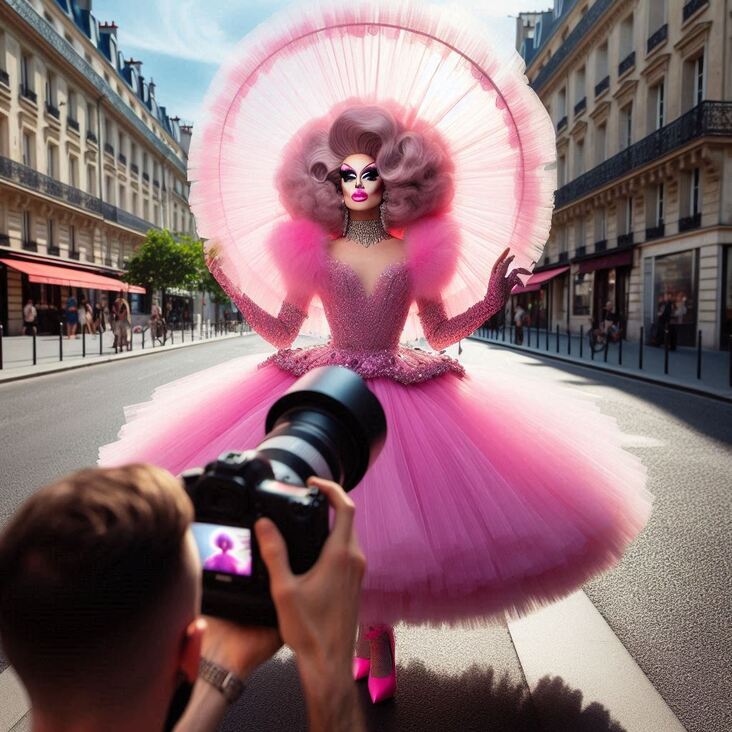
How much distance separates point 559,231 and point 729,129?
579 inches

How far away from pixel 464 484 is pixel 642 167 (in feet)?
80.1

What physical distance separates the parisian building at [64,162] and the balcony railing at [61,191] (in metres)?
0.06

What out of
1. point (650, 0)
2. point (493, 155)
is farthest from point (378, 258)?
point (650, 0)

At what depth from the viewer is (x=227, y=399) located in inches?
89.6

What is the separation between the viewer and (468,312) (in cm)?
249

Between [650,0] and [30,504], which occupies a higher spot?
[650,0]

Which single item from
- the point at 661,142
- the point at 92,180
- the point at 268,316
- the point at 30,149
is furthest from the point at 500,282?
the point at 92,180

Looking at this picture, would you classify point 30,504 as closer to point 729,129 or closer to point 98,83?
point 729,129

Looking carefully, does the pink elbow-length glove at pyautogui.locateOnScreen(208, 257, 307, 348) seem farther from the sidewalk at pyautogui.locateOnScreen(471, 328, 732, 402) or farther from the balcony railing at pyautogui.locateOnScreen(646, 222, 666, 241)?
the balcony railing at pyautogui.locateOnScreen(646, 222, 666, 241)

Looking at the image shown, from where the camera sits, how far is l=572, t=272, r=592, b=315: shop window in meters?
29.9

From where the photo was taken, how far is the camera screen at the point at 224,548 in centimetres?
73

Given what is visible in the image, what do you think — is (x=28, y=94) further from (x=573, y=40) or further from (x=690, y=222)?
(x=690, y=222)

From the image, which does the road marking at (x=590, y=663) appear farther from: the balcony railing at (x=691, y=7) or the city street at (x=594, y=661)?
the balcony railing at (x=691, y=7)

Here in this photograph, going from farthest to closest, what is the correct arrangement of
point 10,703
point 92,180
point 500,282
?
point 92,180
point 500,282
point 10,703
